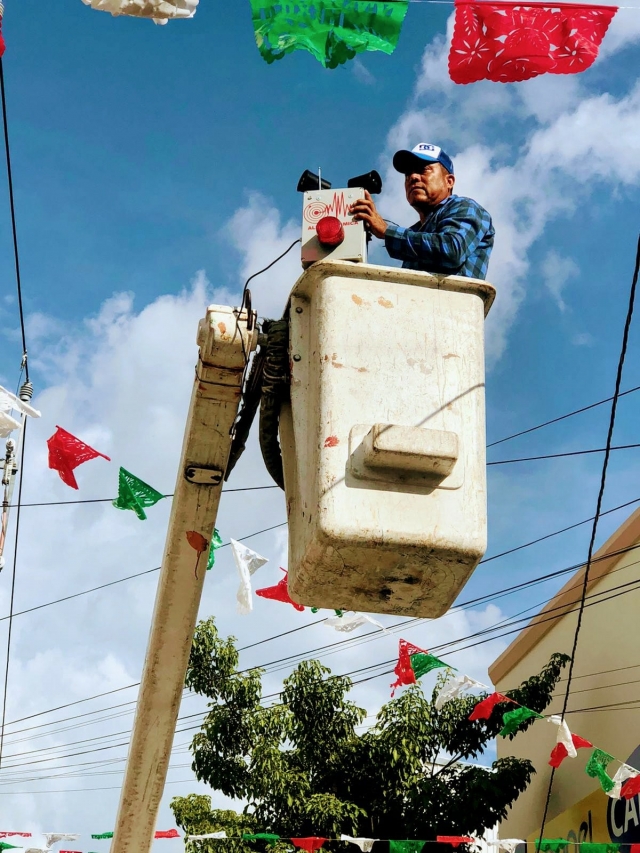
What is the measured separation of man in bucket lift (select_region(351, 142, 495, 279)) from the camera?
3.89 meters

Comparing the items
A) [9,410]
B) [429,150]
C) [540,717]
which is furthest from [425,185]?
[540,717]

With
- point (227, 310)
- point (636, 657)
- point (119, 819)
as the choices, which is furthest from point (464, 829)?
point (227, 310)

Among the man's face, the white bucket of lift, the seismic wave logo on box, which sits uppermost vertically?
the man's face

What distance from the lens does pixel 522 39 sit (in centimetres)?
466

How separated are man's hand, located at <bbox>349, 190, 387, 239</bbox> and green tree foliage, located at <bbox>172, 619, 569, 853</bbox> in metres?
9.76

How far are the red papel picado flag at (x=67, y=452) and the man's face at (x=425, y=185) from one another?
4303mm

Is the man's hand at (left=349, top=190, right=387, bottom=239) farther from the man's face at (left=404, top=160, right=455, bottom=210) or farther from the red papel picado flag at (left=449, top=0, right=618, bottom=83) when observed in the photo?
the red papel picado flag at (left=449, top=0, right=618, bottom=83)

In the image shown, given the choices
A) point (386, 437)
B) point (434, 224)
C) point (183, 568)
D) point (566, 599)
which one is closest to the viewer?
point (386, 437)

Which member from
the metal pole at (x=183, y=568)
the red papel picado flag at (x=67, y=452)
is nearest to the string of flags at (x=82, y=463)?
the red papel picado flag at (x=67, y=452)

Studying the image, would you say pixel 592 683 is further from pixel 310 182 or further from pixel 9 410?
pixel 310 182

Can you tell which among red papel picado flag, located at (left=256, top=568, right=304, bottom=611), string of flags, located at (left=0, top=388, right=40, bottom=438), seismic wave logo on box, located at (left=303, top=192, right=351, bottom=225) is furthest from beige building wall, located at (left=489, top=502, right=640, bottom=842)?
seismic wave logo on box, located at (left=303, top=192, right=351, bottom=225)

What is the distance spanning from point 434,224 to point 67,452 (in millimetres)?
4773

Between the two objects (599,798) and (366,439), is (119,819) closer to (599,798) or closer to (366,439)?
(366,439)

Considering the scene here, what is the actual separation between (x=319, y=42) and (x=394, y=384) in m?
1.82
